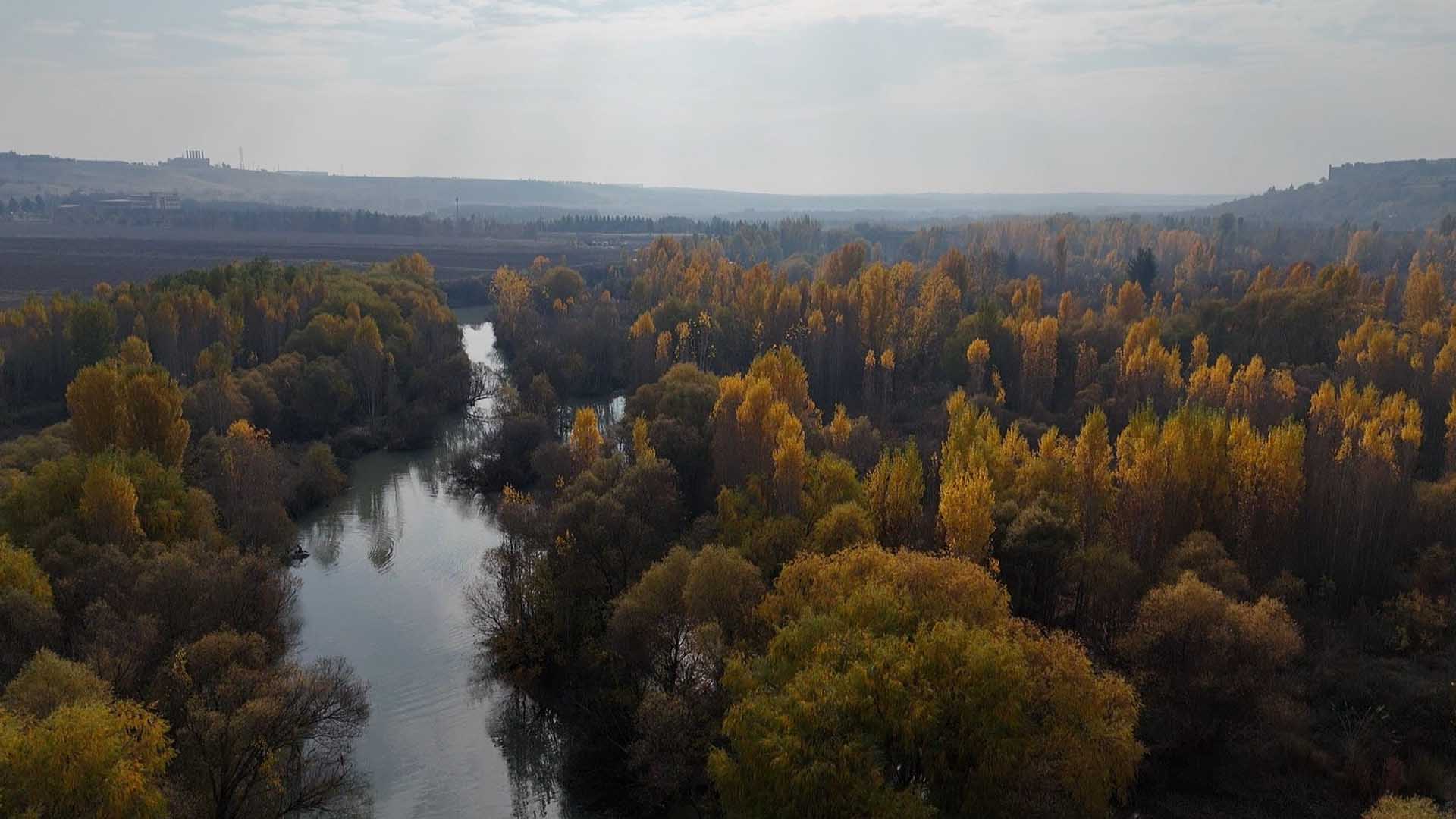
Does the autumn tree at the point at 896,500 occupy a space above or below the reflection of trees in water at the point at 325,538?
above

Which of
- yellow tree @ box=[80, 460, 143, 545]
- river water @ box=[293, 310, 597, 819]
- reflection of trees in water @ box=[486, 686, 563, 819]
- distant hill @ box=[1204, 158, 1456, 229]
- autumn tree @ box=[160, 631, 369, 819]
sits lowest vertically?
reflection of trees in water @ box=[486, 686, 563, 819]

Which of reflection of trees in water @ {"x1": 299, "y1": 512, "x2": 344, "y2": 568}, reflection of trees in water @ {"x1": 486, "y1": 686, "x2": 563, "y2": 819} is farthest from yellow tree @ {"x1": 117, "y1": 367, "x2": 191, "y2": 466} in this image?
reflection of trees in water @ {"x1": 486, "y1": 686, "x2": 563, "y2": 819}

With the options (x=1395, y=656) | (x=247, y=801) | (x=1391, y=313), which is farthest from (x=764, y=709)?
(x=1391, y=313)

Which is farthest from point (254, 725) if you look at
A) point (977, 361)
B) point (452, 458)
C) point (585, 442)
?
point (977, 361)

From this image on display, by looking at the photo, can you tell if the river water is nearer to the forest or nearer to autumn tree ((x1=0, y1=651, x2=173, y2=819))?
the forest

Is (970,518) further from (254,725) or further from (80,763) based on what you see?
(80,763)

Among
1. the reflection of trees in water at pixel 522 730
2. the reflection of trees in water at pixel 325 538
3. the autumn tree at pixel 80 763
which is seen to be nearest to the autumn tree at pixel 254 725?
the autumn tree at pixel 80 763

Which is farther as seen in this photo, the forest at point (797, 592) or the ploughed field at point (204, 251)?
the ploughed field at point (204, 251)

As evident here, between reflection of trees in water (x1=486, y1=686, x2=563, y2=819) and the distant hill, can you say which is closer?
reflection of trees in water (x1=486, y1=686, x2=563, y2=819)

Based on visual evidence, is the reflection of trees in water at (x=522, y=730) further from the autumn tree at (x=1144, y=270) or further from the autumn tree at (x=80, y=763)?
the autumn tree at (x=1144, y=270)
